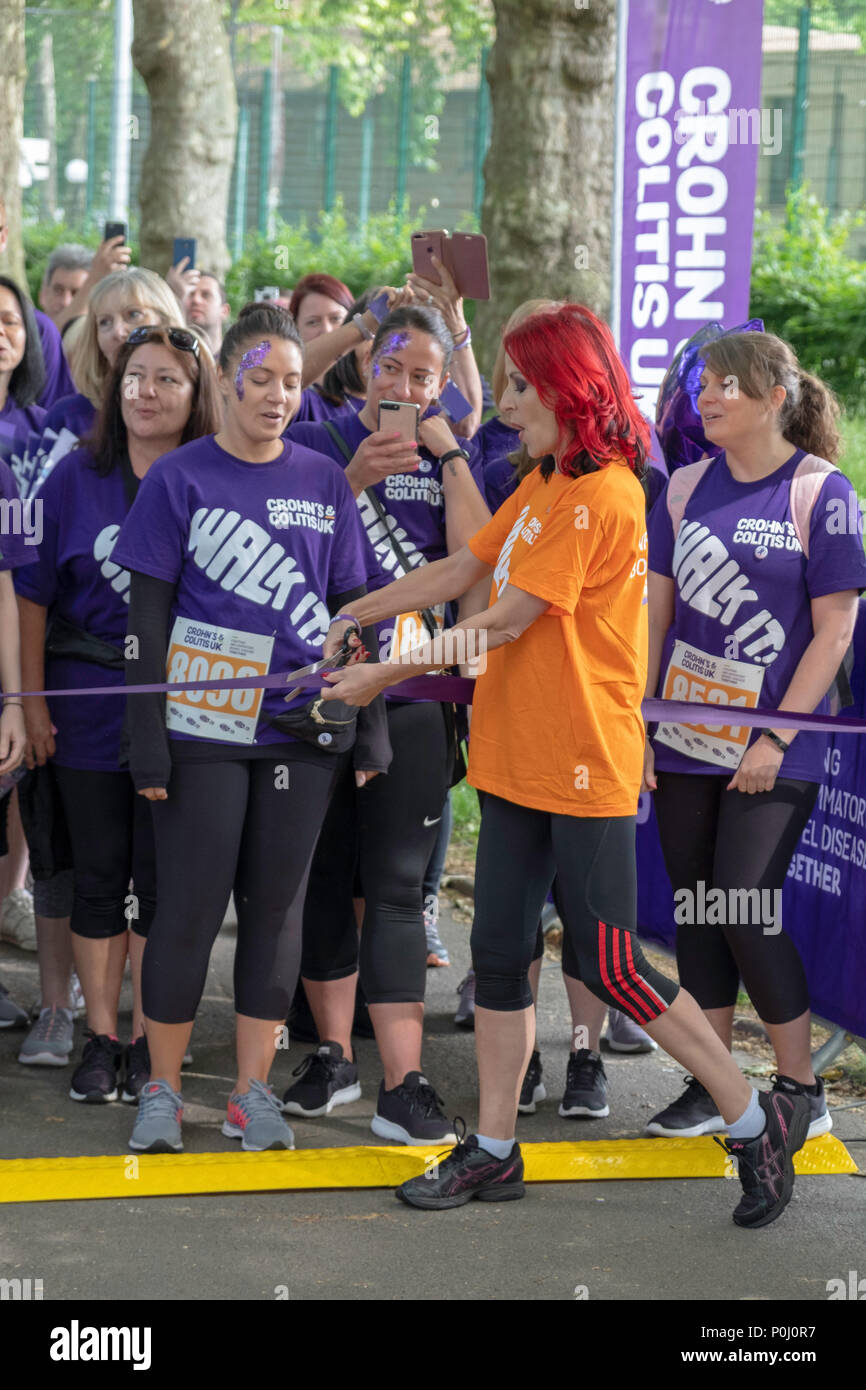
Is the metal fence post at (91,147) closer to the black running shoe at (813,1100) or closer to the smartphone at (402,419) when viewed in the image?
the smartphone at (402,419)

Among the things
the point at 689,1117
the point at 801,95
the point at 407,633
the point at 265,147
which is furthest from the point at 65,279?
the point at 265,147

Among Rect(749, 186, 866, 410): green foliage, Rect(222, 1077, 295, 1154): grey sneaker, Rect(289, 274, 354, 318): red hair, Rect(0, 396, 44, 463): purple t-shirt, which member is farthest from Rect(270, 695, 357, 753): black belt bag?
Rect(749, 186, 866, 410): green foliage

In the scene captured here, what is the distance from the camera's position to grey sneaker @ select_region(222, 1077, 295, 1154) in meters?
4.34

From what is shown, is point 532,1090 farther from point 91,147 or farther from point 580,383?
point 91,147

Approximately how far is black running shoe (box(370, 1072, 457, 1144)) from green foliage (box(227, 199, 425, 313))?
54.4 ft

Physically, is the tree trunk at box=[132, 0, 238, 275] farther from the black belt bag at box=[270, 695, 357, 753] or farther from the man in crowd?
the black belt bag at box=[270, 695, 357, 753]

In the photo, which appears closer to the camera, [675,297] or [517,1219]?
[517,1219]

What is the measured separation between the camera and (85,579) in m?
4.76

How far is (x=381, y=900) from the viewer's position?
14.9ft

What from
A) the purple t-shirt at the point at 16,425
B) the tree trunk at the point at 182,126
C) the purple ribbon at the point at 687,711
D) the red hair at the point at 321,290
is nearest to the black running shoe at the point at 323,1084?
the purple ribbon at the point at 687,711

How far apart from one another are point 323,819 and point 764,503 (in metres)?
1.45

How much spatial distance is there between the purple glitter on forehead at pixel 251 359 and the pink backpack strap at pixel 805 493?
141 cm
